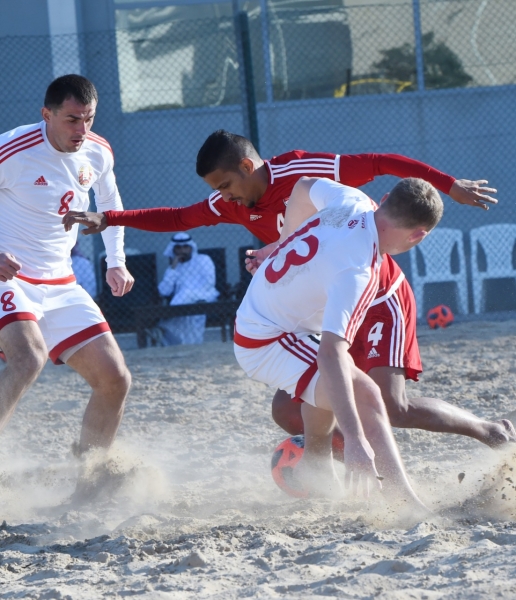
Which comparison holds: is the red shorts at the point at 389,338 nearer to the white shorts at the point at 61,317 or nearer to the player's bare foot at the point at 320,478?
the player's bare foot at the point at 320,478

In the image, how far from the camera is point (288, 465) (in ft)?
13.8

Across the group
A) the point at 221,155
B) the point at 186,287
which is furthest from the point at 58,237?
the point at 186,287

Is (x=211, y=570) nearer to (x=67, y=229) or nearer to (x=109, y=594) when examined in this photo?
(x=109, y=594)

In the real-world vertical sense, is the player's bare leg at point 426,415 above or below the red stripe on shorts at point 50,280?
below

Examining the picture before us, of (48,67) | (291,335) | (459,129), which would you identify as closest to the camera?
(291,335)

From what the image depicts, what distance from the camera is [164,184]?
501 inches

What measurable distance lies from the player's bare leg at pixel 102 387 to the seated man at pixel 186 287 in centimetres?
573

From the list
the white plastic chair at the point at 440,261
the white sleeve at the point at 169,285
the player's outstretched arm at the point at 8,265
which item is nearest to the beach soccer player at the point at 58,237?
the player's outstretched arm at the point at 8,265

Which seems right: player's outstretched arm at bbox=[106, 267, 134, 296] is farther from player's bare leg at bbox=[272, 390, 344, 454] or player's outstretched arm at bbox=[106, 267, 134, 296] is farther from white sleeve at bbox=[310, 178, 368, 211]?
white sleeve at bbox=[310, 178, 368, 211]

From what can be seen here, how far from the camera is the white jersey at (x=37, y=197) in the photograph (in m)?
4.58

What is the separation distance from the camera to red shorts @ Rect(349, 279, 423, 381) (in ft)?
13.4

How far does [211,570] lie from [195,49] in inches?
438

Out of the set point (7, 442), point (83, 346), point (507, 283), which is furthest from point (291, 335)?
point (507, 283)

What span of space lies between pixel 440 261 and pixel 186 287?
3711 millimetres
